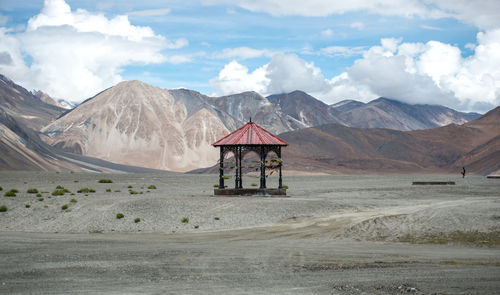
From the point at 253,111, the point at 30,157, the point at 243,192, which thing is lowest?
the point at 243,192

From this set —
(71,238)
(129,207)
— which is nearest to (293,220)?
(129,207)

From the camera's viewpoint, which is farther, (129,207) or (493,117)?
(493,117)

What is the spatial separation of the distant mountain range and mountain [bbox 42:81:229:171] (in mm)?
223

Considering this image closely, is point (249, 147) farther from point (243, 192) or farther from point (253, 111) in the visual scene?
point (253, 111)

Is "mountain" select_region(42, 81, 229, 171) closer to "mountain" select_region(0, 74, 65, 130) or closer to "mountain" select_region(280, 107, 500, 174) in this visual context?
"mountain" select_region(0, 74, 65, 130)

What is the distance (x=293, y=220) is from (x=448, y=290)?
39.9 feet

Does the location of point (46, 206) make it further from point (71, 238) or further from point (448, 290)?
point (448, 290)

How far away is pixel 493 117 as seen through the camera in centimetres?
13225

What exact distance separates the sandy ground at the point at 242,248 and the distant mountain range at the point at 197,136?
70404mm

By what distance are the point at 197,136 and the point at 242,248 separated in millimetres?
138947

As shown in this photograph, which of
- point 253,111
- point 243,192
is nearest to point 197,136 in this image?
point 253,111

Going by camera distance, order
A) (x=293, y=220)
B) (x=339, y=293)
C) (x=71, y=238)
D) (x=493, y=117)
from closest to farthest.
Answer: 1. (x=339, y=293)
2. (x=71, y=238)
3. (x=293, y=220)
4. (x=493, y=117)

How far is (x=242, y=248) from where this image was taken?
49.0ft

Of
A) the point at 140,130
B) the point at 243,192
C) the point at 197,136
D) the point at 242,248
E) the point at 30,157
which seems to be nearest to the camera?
the point at 242,248
